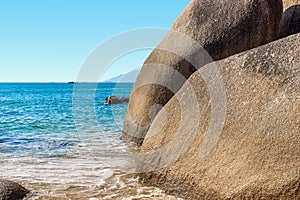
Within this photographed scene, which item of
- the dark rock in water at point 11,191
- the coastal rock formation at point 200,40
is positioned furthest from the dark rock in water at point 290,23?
the dark rock in water at point 11,191

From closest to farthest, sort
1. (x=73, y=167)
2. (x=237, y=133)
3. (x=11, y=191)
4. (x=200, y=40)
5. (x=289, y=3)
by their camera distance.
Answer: (x=237, y=133) < (x=11, y=191) < (x=73, y=167) < (x=200, y=40) < (x=289, y=3)

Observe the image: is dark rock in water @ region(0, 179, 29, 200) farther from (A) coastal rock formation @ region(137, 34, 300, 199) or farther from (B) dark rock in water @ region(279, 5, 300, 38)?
(B) dark rock in water @ region(279, 5, 300, 38)

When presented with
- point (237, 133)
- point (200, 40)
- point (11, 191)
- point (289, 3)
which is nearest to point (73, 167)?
point (11, 191)

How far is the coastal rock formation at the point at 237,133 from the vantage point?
4.52 meters

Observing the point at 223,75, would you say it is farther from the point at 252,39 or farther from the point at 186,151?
the point at 252,39

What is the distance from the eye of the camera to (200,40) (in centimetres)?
904

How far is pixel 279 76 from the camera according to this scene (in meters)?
4.90

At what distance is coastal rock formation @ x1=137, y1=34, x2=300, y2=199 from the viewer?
452 cm

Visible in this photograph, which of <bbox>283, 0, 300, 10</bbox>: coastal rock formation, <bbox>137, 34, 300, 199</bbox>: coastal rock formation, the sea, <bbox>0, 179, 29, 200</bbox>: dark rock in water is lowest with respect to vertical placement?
the sea

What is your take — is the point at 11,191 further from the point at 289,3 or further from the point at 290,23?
the point at 289,3

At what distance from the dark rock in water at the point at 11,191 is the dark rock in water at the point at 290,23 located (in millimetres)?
6575

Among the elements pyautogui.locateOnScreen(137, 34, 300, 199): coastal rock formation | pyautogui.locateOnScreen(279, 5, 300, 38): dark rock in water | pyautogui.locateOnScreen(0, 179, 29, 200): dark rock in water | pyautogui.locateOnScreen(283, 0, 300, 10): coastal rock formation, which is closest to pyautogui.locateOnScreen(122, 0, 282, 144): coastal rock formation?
pyautogui.locateOnScreen(279, 5, 300, 38): dark rock in water

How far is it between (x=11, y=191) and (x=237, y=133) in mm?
2973

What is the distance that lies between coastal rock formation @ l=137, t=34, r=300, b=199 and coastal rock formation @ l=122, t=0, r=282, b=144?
3084 mm
